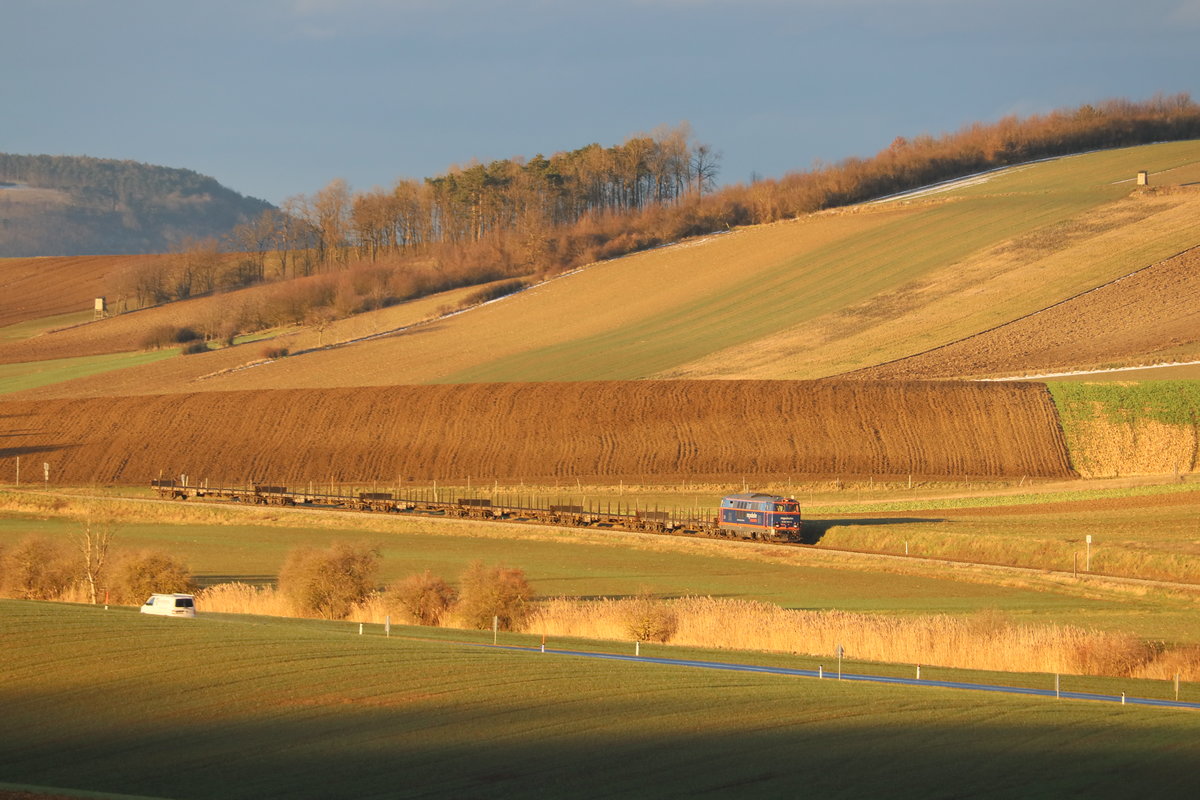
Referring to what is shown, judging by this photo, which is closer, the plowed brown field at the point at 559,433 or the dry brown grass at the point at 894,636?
the dry brown grass at the point at 894,636

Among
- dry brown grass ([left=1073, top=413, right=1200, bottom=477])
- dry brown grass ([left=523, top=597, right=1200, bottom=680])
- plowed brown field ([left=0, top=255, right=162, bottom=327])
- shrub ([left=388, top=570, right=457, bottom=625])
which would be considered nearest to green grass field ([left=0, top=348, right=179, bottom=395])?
plowed brown field ([left=0, top=255, right=162, bottom=327])

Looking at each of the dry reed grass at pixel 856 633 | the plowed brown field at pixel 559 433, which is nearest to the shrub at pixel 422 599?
the dry reed grass at pixel 856 633

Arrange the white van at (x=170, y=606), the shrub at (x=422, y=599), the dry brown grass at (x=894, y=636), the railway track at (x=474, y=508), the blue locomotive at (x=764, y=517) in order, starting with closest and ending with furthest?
the dry brown grass at (x=894, y=636) → the white van at (x=170, y=606) → the shrub at (x=422, y=599) → the blue locomotive at (x=764, y=517) → the railway track at (x=474, y=508)

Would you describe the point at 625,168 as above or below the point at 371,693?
above

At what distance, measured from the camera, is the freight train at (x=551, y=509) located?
4947cm

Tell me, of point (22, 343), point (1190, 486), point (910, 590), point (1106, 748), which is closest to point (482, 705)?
point (1106, 748)

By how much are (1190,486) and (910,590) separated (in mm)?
19363

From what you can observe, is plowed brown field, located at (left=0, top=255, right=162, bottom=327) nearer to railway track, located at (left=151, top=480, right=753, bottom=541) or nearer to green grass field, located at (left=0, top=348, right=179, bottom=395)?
green grass field, located at (left=0, top=348, right=179, bottom=395)

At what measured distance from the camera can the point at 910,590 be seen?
3981 cm

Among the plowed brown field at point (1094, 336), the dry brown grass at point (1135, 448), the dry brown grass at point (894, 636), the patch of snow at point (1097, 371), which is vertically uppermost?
the plowed brown field at point (1094, 336)

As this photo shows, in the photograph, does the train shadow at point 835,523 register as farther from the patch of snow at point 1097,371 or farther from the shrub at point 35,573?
the shrub at point 35,573

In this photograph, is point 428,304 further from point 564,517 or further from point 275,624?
point 275,624

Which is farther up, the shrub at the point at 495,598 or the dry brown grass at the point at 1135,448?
the dry brown grass at the point at 1135,448

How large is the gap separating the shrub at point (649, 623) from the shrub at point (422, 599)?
19.7ft
